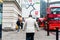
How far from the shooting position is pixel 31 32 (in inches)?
403

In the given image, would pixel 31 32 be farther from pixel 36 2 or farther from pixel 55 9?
pixel 55 9

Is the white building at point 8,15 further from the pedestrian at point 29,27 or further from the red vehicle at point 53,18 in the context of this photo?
the pedestrian at point 29,27

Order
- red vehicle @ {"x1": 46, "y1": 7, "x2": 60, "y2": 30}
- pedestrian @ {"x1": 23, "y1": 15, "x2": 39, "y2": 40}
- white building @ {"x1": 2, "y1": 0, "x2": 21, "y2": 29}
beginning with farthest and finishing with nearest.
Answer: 1. white building @ {"x1": 2, "y1": 0, "x2": 21, "y2": 29}
2. red vehicle @ {"x1": 46, "y1": 7, "x2": 60, "y2": 30}
3. pedestrian @ {"x1": 23, "y1": 15, "x2": 39, "y2": 40}

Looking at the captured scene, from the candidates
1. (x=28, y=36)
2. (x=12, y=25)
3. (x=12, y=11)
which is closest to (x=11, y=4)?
(x=12, y=11)

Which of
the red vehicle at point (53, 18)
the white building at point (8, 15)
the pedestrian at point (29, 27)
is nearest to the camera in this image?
the pedestrian at point (29, 27)

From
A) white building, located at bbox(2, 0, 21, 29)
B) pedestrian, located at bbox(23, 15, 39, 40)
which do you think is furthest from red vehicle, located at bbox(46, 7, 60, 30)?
pedestrian, located at bbox(23, 15, 39, 40)

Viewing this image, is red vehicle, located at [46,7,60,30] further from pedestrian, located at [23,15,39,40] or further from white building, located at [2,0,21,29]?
pedestrian, located at [23,15,39,40]

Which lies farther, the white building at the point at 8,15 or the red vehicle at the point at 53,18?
the white building at the point at 8,15

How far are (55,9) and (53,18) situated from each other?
→ 1.14 metres

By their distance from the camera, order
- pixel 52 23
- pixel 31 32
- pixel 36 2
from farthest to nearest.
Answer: pixel 52 23 → pixel 31 32 → pixel 36 2

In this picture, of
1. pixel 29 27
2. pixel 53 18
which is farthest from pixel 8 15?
pixel 29 27

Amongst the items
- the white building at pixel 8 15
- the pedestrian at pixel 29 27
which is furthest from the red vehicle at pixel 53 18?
the pedestrian at pixel 29 27

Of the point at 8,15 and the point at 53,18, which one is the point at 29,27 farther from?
the point at 8,15

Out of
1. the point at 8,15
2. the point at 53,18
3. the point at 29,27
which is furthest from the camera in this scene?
the point at 8,15
